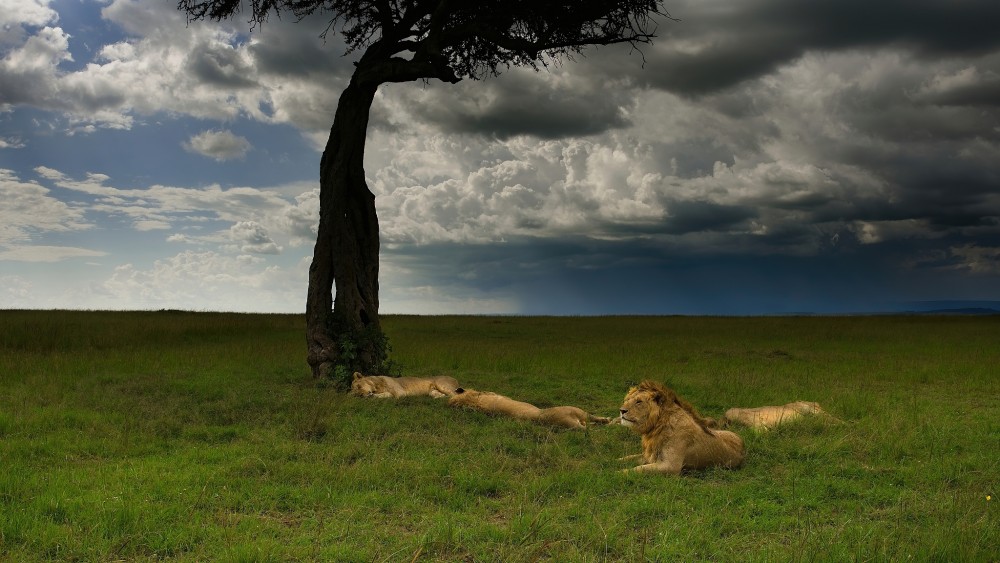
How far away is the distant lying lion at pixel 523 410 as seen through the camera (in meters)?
10.3

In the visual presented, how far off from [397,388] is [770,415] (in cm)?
650

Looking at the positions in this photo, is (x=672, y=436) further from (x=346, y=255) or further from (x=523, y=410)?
(x=346, y=255)

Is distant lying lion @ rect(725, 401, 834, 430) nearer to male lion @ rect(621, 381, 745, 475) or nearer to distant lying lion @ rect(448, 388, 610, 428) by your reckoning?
distant lying lion @ rect(448, 388, 610, 428)

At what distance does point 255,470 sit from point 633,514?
417 cm

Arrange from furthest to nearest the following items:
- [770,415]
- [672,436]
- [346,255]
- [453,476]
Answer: [346,255], [770,415], [672,436], [453,476]

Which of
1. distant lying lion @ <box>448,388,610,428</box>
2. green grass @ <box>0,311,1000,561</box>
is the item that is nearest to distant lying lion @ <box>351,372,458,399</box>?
green grass @ <box>0,311,1000,561</box>

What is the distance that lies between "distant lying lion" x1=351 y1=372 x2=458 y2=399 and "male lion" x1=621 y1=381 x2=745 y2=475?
5.29 meters

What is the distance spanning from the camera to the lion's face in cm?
818

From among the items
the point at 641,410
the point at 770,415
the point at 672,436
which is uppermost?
the point at 641,410

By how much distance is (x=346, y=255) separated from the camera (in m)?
15.4

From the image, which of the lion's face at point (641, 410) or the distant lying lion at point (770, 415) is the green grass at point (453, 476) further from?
the lion's face at point (641, 410)

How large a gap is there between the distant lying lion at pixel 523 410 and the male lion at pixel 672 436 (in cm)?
206

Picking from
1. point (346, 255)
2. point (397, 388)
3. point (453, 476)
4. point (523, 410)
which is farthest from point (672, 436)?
point (346, 255)

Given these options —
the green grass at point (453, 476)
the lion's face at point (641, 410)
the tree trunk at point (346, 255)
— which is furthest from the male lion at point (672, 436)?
the tree trunk at point (346, 255)
